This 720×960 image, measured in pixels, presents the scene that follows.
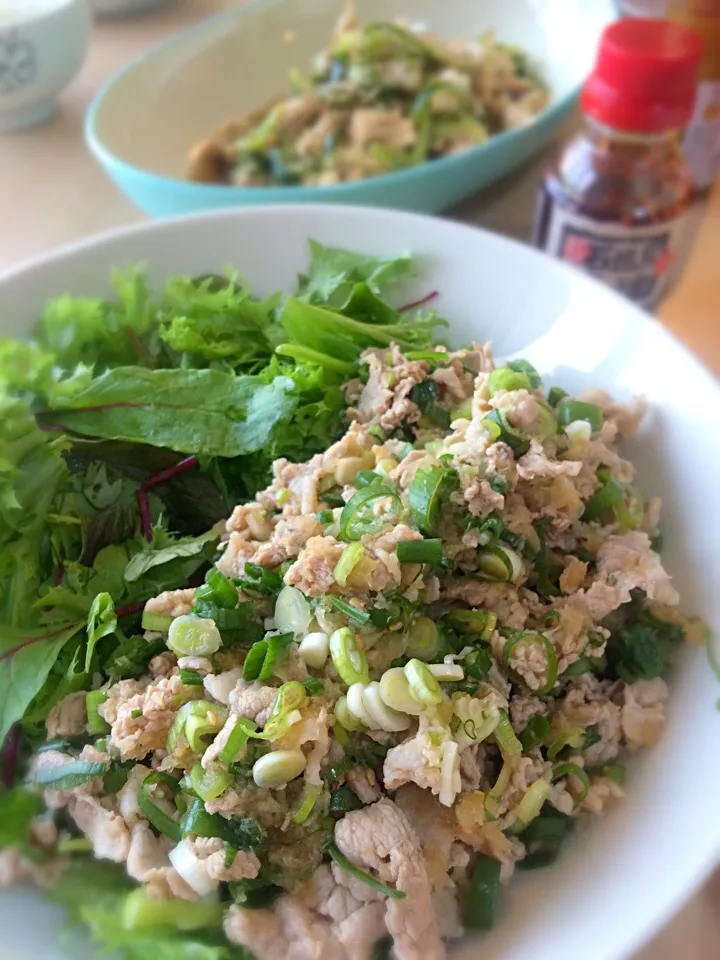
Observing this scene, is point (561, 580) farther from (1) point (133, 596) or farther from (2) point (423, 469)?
(1) point (133, 596)

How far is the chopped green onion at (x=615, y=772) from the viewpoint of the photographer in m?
0.85

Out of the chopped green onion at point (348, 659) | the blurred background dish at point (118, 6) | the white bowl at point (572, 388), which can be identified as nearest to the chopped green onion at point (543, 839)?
the white bowl at point (572, 388)

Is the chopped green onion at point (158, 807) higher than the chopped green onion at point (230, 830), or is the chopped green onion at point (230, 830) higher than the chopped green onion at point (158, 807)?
the chopped green onion at point (230, 830)

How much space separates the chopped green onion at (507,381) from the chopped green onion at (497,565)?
0.20 meters

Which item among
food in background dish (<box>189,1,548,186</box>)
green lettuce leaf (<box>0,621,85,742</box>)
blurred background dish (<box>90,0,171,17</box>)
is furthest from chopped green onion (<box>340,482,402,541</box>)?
blurred background dish (<box>90,0,171,17</box>)

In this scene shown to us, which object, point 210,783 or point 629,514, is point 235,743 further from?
point 629,514

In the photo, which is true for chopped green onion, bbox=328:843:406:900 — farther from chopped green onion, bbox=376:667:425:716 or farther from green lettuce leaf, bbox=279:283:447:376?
green lettuce leaf, bbox=279:283:447:376

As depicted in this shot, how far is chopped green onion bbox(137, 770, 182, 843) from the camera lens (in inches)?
31.3

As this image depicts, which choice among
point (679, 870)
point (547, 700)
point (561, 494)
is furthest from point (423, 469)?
point (679, 870)

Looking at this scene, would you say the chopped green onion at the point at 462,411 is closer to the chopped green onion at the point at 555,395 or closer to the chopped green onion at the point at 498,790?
the chopped green onion at the point at 555,395

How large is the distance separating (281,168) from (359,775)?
1.46 m

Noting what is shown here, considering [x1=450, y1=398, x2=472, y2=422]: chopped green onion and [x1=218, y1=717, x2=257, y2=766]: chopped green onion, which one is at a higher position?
[x1=450, y1=398, x2=472, y2=422]: chopped green onion

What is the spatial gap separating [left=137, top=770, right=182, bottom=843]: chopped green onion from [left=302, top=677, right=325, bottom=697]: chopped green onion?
0.16 m

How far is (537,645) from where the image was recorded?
0.85 meters
